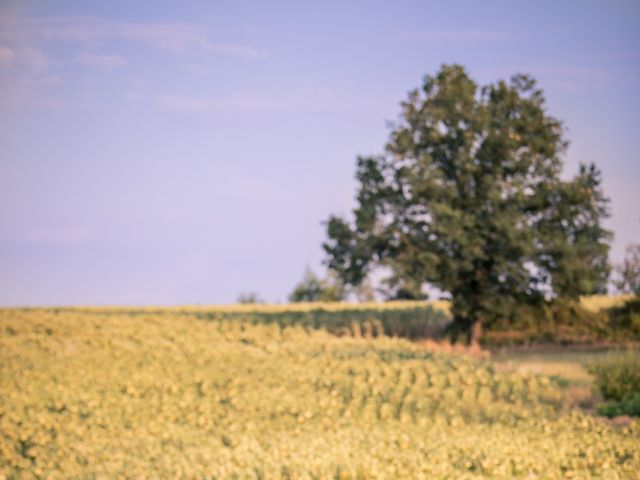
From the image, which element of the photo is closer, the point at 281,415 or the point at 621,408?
the point at 281,415

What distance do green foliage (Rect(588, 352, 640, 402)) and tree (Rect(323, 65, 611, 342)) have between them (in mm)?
10856

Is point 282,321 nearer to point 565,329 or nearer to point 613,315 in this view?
point 565,329

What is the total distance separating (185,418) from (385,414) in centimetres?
337

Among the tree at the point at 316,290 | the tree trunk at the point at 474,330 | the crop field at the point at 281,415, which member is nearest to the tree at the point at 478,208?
the tree trunk at the point at 474,330

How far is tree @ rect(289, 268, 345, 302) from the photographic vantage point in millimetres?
65188

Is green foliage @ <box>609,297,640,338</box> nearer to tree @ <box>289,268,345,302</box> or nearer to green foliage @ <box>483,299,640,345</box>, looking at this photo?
green foliage @ <box>483,299,640,345</box>

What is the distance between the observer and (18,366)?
60.1 ft

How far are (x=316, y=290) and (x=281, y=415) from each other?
5314 cm

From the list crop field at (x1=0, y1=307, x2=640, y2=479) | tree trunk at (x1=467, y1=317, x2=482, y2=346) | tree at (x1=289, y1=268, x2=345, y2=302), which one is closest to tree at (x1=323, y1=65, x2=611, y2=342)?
tree trunk at (x1=467, y1=317, x2=482, y2=346)

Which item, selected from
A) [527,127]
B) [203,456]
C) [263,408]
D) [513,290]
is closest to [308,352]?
[263,408]

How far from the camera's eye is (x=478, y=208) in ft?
100

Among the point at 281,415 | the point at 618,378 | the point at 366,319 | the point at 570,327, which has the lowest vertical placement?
the point at 281,415

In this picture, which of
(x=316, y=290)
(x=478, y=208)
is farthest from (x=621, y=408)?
(x=316, y=290)

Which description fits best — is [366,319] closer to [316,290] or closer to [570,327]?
[570,327]
